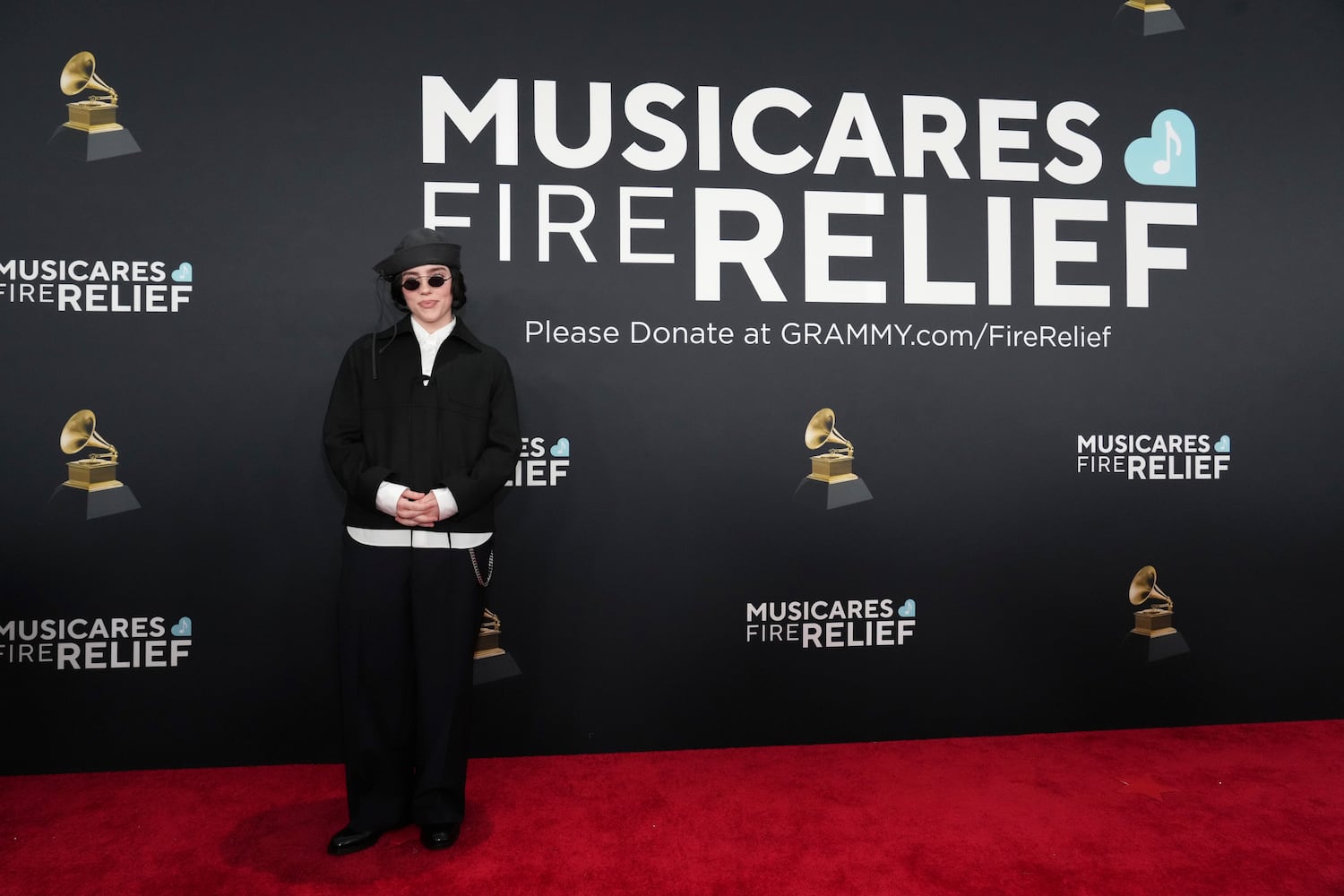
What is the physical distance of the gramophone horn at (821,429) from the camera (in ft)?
9.08

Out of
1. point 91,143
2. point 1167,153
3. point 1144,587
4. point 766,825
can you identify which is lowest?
point 766,825

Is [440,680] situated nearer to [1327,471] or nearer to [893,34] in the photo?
[893,34]

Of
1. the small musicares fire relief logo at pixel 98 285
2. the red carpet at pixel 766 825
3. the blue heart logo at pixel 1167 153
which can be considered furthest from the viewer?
the blue heart logo at pixel 1167 153

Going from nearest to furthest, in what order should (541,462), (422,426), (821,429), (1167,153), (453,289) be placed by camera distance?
(422,426), (453,289), (541,462), (821,429), (1167,153)

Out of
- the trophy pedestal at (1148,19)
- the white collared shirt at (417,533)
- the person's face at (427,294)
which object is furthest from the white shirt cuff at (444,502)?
the trophy pedestal at (1148,19)

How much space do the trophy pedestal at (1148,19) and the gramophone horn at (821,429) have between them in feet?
5.99

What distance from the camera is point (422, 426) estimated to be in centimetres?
211

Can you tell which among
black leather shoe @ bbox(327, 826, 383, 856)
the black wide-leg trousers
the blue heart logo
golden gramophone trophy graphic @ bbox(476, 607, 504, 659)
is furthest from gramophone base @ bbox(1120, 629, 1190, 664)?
black leather shoe @ bbox(327, 826, 383, 856)

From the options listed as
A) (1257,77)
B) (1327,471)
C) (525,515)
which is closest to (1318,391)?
(1327,471)

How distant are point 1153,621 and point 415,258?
113 inches

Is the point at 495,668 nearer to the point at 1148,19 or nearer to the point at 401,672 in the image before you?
the point at 401,672

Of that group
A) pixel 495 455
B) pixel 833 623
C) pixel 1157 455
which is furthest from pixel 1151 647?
pixel 495 455

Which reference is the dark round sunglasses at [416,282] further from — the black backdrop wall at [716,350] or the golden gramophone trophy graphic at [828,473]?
the golden gramophone trophy graphic at [828,473]

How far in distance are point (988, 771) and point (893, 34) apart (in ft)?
8.41
